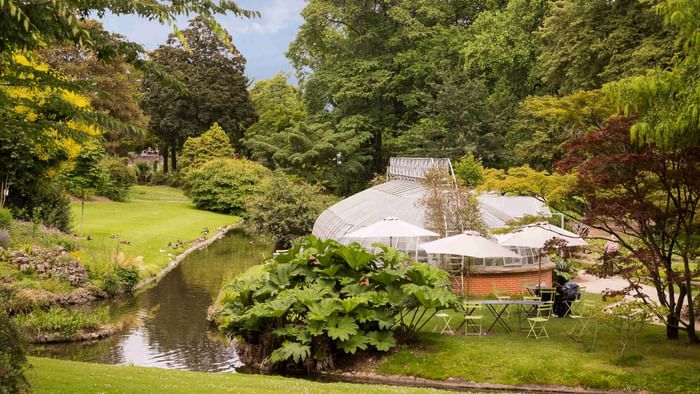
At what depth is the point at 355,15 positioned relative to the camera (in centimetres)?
4569

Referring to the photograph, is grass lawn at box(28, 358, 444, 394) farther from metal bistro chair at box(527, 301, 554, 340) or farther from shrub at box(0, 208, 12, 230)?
shrub at box(0, 208, 12, 230)

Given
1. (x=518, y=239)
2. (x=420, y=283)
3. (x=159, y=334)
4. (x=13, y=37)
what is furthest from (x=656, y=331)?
(x=13, y=37)

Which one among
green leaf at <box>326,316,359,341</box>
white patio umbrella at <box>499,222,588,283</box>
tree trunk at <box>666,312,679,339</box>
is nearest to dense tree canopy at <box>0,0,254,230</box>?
green leaf at <box>326,316,359,341</box>

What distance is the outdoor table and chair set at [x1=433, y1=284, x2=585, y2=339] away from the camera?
633 inches

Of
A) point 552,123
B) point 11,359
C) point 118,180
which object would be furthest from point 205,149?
point 11,359

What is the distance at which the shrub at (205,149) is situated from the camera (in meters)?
53.7

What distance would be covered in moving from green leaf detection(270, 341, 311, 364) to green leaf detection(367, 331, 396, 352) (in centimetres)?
135

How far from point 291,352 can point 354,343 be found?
133 centimetres

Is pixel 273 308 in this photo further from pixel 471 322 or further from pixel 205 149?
pixel 205 149

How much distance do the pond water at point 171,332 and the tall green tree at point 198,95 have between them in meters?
31.7

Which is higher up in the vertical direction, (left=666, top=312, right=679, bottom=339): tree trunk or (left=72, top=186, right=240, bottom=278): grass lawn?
(left=72, top=186, right=240, bottom=278): grass lawn

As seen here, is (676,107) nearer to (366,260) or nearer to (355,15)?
(366,260)

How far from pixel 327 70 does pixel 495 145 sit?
13948mm

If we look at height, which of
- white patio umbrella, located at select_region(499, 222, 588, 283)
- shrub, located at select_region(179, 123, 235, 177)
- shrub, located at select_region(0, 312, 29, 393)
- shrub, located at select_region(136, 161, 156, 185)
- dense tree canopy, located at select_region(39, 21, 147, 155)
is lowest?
shrub, located at select_region(0, 312, 29, 393)
